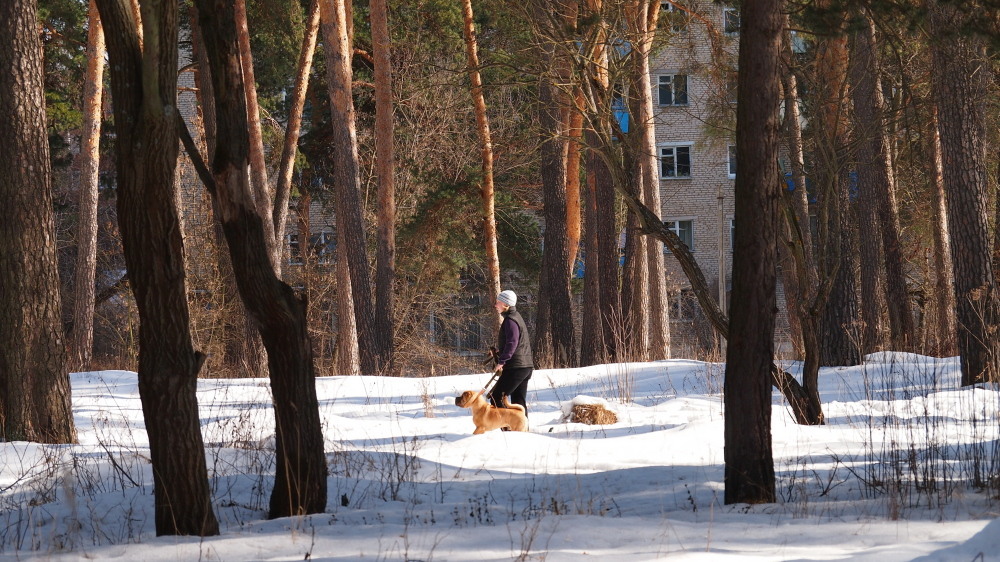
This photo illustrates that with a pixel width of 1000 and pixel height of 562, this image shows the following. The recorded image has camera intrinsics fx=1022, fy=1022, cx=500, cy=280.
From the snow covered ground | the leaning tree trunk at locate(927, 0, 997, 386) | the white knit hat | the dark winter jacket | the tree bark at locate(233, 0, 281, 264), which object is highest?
the tree bark at locate(233, 0, 281, 264)

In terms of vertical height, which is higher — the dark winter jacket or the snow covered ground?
the dark winter jacket

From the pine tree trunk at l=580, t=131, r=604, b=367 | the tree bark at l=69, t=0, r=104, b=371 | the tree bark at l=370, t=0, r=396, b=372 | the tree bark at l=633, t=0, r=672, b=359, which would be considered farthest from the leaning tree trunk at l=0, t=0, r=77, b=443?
the pine tree trunk at l=580, t=131, r=604, b=367

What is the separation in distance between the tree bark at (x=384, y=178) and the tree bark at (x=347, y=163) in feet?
1.23

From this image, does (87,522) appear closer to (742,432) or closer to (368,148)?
(742,432)

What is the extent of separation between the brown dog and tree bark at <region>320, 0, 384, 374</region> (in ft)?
31.9

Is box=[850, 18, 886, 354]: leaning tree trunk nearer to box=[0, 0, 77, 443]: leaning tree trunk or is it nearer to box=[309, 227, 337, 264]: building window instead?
box=[0, 0, 77, 443]: leaning tree trunk

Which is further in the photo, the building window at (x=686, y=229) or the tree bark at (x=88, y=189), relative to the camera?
the building window at (x=686, y=229)

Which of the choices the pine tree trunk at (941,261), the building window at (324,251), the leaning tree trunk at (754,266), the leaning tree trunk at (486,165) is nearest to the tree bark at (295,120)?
the leaning tree trunk at (486,165)

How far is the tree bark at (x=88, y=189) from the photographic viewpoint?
1938cm

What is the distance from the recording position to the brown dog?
10.1 m

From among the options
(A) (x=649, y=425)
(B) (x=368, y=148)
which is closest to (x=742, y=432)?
(A) (x=649, y=425)

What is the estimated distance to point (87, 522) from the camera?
6168 millimetres

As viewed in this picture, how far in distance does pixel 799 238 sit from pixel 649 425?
103 inches

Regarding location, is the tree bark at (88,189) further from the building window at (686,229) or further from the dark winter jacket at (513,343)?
the building window at (686,229)
